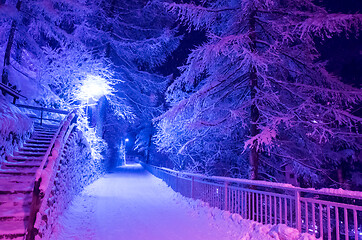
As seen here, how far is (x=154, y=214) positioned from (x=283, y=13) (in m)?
7.98

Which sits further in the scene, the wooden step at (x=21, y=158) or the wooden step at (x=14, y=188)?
the wooden step at (x=21, y=158)

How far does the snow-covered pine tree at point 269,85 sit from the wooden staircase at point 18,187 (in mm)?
4813

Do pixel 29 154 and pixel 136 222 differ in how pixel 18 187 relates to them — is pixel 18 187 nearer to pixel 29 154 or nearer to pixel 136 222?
pixel 29 154

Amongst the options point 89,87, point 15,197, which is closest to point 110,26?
point 89,87

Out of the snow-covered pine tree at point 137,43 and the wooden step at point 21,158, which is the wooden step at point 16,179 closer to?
the wooden step at point 21,158

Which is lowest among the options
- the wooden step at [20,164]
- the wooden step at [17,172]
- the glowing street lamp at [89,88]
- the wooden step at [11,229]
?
the wooden step at [11,229]

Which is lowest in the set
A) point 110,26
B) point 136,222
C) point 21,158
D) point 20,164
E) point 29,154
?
point 136,222

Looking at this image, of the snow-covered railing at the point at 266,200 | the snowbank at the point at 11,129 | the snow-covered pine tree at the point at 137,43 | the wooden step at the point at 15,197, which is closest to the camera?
the snow-covered railing at the point at 266,200

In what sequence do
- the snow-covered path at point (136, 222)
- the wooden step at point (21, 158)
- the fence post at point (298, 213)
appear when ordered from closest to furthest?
the fence post at point (298, 213)
the snow-covered path at point (136, 222)
the wooden step at point (21, 158)

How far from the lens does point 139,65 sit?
2306cm

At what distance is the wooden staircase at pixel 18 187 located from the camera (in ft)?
16.2

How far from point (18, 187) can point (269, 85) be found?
7505mm

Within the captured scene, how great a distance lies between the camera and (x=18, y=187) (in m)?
6.32

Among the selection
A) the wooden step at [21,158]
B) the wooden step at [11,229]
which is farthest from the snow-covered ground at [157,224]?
the wooden step at [21,158]
